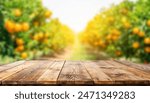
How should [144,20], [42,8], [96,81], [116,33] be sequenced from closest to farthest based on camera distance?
[96,81], [144,20], [42,8], [116,33]

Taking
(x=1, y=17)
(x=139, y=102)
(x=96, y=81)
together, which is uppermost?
(x=1, y=17)

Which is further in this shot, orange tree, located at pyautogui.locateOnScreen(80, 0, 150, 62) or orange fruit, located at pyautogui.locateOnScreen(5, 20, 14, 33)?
orange tree, located at pyautogui.locateOnScreen(80, 0, 150, 62)

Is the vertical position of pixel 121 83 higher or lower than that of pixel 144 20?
lower

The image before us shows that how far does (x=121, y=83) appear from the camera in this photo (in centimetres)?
288

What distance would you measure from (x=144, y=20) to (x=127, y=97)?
7.86 m

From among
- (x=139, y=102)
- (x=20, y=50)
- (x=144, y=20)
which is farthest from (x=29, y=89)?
(x=144, y=20)

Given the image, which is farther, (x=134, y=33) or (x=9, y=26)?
(x=134, y=33)

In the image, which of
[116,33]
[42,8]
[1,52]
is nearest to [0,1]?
[1,52]

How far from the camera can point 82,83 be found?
2.88 metres

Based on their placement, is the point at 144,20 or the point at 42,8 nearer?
the point at 144,20

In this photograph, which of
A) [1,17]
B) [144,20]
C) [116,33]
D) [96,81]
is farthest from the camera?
[116,33]

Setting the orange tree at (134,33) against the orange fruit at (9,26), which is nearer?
the orange fruit at (9,26)

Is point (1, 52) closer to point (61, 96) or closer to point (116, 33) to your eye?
point (61, 96)

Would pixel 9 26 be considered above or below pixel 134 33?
above
